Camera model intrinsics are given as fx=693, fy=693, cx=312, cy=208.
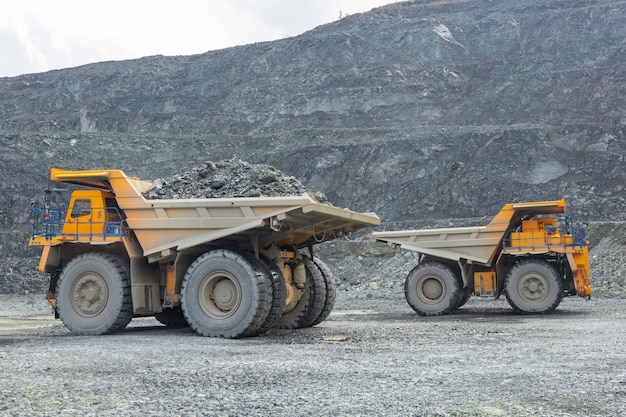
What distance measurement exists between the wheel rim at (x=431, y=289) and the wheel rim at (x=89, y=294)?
7.20 metres

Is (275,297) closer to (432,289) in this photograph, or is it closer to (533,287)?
(432,289)

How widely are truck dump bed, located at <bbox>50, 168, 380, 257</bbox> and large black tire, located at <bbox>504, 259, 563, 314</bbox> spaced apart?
5.11m

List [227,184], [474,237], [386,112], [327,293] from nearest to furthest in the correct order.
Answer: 1. [227,184]
2. [327,293]
3. [474,237]
4. [386,112]

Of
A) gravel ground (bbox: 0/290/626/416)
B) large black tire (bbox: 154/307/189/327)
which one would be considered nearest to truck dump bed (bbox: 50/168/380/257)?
gravel ground (bbox: 0/290/626/416)

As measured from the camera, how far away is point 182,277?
9531mm

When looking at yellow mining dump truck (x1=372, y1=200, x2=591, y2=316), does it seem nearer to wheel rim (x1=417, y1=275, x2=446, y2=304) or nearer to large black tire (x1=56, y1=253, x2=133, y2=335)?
wheel rim (x1=417, y1=275, x2=446, y2=304)

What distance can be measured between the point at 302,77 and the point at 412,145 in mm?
13391

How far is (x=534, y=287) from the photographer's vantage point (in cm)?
1373

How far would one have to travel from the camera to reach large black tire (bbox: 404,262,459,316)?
1434 centimetres

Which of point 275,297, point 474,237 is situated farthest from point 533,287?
point 275,297

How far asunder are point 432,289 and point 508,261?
5.56ft

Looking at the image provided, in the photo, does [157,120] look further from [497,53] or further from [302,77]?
[497,53]

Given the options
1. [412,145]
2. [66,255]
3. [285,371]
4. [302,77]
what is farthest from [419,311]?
[302,77]

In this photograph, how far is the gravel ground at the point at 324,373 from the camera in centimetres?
449
